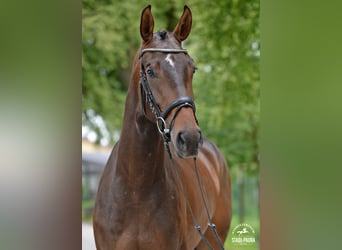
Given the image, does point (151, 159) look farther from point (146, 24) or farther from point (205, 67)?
point (205, 67)

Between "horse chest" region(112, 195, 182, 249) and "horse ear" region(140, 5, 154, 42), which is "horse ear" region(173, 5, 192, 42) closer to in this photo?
"horse ear" region(140, 5, 154, 42)

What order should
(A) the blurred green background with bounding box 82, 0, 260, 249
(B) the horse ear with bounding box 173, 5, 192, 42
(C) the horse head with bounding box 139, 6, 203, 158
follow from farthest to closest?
(A) the blurred green background with bounding box 82, 0, 260, 249
(B) the horse ear with bounding box 173, 5, 192, 42
(C) the horse head with bounding box 139, 6, 203, 158

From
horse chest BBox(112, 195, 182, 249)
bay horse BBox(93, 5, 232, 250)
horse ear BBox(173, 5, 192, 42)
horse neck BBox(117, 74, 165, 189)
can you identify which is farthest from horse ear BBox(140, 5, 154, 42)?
horse chest BBox(112, 195, 182, 249)

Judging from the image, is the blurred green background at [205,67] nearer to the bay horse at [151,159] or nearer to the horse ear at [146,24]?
the bay horse at [151,159]

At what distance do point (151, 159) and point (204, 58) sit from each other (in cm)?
195

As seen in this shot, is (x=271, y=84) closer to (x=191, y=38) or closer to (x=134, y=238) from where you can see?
(x=191, y=38)

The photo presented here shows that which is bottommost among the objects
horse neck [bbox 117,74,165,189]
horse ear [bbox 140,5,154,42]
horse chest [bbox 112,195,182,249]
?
horse chest [bbox 112,195,182,249]

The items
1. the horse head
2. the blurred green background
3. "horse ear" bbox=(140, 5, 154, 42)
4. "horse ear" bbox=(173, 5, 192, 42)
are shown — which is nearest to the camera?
the horse head

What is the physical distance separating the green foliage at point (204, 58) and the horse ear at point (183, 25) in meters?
1.28

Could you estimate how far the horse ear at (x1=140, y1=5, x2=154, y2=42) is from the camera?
8.29 ft

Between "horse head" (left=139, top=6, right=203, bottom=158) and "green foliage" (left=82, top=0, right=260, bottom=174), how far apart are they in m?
1.41

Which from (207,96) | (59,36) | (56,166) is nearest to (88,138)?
(56,166)

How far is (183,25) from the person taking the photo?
2652 millimetres

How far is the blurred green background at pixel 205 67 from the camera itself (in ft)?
12.9
